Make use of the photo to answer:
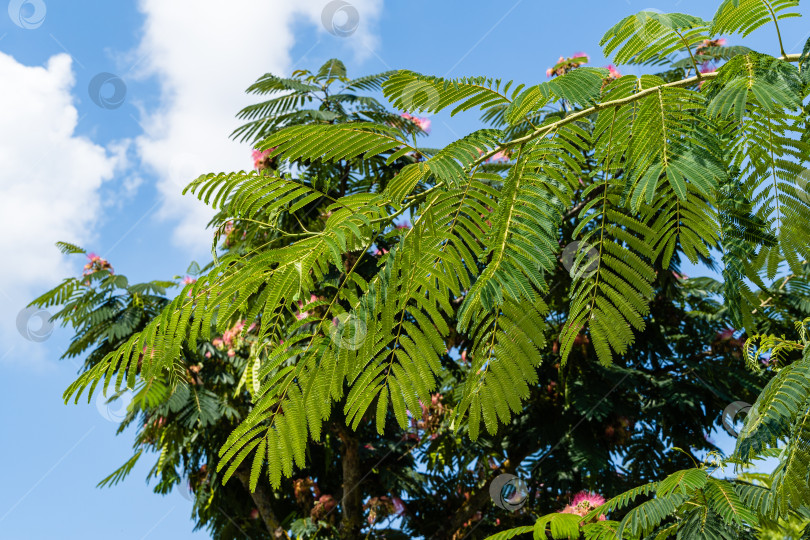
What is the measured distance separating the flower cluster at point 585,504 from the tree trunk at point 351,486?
1692mm

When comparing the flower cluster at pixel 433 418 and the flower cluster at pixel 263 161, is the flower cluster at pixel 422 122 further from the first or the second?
the flower cluster at pixel 433 418

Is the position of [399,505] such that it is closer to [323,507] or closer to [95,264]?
[323,507]

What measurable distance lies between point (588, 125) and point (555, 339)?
1.78 meters

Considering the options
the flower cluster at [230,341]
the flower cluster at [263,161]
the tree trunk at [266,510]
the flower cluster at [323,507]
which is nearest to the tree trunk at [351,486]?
the flower cluster at [323,507]

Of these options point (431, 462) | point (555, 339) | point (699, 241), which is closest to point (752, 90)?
point (699, 241)

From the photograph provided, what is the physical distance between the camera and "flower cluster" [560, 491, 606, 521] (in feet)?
13.3

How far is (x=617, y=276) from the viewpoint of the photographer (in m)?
1.56

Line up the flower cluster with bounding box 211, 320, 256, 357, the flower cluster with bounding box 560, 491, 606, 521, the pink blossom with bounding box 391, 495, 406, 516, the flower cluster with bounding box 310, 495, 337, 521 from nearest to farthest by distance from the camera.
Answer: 1. the flower cluster with bounding box 560, 491, 606, 521
2. the flower cluster with bounding box 310, 495, 337, 521
3. the flower cluster with bounding box 211, 320, 256, 357
4. the pink blossom with bounding box 391, 495, 406, 516

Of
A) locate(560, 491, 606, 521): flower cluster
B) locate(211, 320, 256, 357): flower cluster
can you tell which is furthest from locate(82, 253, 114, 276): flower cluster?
locate(560, 491, 606, 521): flower cluster

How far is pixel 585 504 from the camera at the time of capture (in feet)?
13.5

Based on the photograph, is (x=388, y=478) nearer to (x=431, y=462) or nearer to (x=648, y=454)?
(x=431, y=462)

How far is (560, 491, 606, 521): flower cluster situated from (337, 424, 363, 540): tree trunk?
1.69 m

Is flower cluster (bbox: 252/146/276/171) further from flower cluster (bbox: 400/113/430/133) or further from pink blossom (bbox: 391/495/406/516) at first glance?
pink blossom (bbox: 391/495/406/516)

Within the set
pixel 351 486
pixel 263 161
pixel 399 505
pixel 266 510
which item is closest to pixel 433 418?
→ pixel 351 486
